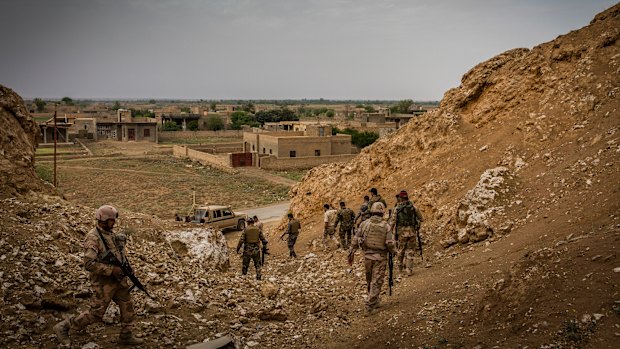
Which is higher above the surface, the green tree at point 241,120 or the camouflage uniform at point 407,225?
the green tree at point 241,120

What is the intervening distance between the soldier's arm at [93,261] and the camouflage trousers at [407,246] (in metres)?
5.10

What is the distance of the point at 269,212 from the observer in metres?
27.1

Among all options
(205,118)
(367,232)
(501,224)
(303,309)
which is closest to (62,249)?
(303,309)

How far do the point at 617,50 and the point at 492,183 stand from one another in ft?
15.9

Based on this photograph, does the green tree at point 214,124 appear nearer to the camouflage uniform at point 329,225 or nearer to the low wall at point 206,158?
the low wall at point 206,158

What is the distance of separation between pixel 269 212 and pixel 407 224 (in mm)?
18182

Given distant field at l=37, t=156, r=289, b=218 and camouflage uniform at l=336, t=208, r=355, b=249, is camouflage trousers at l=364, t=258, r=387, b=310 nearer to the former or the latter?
camouflage uniform at l=336, t=208, r=355, b=249

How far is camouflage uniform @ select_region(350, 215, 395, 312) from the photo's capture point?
24.6 feet

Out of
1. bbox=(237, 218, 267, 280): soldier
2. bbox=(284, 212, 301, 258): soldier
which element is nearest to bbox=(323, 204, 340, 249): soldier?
bbox=(284, 212, 301, 258): soldier

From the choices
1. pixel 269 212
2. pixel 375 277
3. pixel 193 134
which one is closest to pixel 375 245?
pixel 375 277

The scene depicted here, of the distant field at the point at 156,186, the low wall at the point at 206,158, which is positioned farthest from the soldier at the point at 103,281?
the low wall at the point at 206,158

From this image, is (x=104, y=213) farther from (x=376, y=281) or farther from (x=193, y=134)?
(x=193, y=134)

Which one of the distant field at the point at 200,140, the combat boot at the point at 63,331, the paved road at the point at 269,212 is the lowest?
the paved road at the point at 269,212

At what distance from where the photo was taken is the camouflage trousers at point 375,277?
7.59 metres
